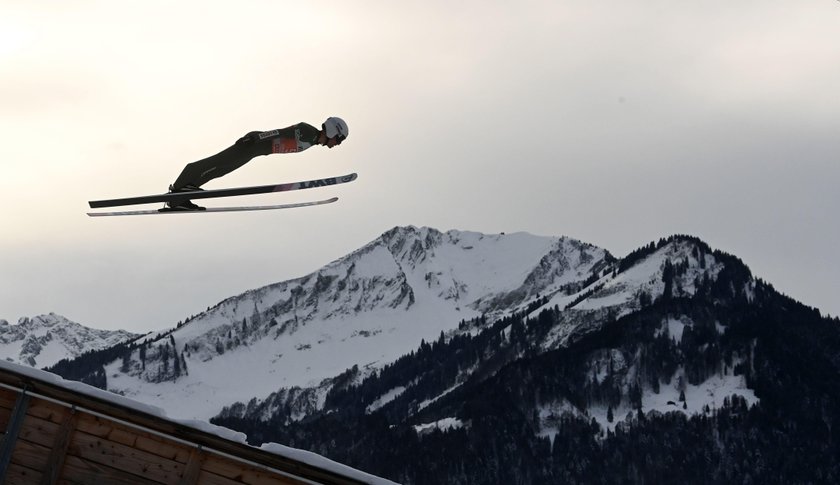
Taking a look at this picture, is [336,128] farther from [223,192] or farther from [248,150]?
[223,192]

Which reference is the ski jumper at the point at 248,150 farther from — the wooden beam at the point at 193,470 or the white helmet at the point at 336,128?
the wooden beam at the point at 193,470

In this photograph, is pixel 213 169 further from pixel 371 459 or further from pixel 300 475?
pixel 371 459

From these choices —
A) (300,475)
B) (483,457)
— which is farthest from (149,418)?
(483,457)

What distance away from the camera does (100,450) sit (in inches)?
508

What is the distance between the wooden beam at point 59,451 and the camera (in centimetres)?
1283

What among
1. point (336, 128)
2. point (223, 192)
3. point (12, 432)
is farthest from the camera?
point (223, 192)

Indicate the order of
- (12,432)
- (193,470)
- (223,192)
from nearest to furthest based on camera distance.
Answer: (193,470), (12,432), (223,192)

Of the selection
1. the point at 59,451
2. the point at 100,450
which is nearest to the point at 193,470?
the point at 100,450

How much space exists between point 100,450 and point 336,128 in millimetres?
6667

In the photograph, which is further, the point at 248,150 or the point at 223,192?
the point at 223,192

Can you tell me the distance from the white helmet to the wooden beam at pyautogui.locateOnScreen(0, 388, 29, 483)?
6.56 metres

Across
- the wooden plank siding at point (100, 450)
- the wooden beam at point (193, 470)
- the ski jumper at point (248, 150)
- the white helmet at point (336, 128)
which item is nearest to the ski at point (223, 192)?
the ski jumper at point (248, 150)

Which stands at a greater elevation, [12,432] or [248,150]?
[248,150]

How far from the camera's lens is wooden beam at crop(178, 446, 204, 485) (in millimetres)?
12688
